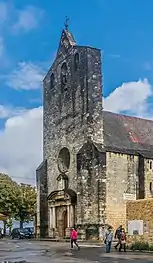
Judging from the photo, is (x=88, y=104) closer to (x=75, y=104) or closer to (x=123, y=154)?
(x=75, y=104)

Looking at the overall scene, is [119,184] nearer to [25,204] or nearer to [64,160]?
[64,160]

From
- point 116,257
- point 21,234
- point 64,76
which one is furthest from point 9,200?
point 116,257

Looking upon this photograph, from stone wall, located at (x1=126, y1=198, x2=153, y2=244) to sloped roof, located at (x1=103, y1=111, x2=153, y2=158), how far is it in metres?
14.0

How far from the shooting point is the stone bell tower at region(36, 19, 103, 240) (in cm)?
4397

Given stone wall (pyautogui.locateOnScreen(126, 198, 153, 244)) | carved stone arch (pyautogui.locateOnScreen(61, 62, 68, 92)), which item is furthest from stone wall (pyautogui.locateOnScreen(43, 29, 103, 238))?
stone wall (pyautogui.locateOnScreen(126, 198, 153, 244))

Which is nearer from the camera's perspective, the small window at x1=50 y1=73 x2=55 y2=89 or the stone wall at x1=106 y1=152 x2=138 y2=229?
the stone wall at x1=106 y1=152 x2=138 y2=229

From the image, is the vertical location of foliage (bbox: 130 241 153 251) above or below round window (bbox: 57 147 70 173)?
below

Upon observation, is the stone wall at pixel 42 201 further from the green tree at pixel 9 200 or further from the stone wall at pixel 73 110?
the green tree at pixel 9 200

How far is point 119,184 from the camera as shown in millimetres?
43531

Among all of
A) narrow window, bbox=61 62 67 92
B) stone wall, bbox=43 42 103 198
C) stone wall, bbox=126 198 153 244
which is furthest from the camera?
narrow window, bbox=61 62 67 92

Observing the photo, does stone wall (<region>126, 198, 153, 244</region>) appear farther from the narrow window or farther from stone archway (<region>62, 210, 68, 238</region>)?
the narrow window

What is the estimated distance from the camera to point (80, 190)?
4231 centimetres

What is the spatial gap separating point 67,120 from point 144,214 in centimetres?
2026

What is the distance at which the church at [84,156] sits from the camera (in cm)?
4181
